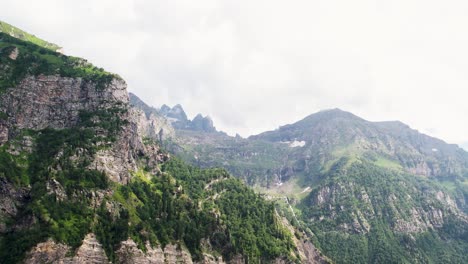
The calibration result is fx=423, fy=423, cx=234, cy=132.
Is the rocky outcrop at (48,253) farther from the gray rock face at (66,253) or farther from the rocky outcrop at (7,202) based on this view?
the rocky outcrop at (7,202)

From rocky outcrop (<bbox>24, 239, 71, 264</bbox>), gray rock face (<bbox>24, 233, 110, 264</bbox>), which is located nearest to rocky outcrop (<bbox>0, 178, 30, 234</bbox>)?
rocky outcrop (<bbox>24, 239, 71, 264</bbox>)

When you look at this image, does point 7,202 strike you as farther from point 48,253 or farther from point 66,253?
point 66,253

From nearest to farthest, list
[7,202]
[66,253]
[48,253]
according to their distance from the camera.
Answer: [48,253] → [66,253] → [7,202]

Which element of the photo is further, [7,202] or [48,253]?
[7,202]

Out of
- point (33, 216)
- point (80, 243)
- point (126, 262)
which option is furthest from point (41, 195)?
point (126, 262)

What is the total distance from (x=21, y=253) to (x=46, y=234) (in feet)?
38.7

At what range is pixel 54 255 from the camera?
579 feet

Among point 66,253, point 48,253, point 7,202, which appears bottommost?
point 66,253

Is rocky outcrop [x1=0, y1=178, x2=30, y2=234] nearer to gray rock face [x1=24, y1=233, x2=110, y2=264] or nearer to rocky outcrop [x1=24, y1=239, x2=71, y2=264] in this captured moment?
rocky outcrop [x1=24, y1=239, x2=71, y2=264]

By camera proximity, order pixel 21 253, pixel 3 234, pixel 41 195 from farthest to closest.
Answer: pixel 41 195 < pixel 3 234 < pixel 21 253

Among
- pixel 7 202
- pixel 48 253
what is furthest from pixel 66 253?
pixel 7 202

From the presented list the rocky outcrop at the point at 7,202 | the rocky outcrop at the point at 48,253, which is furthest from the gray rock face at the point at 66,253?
the rocky outcrop at the point at 7,202

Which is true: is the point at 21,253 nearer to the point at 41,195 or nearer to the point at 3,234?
the point at 3,234

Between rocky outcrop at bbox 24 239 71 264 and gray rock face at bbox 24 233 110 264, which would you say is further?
gray rock face at bbox 24 233 110 264
